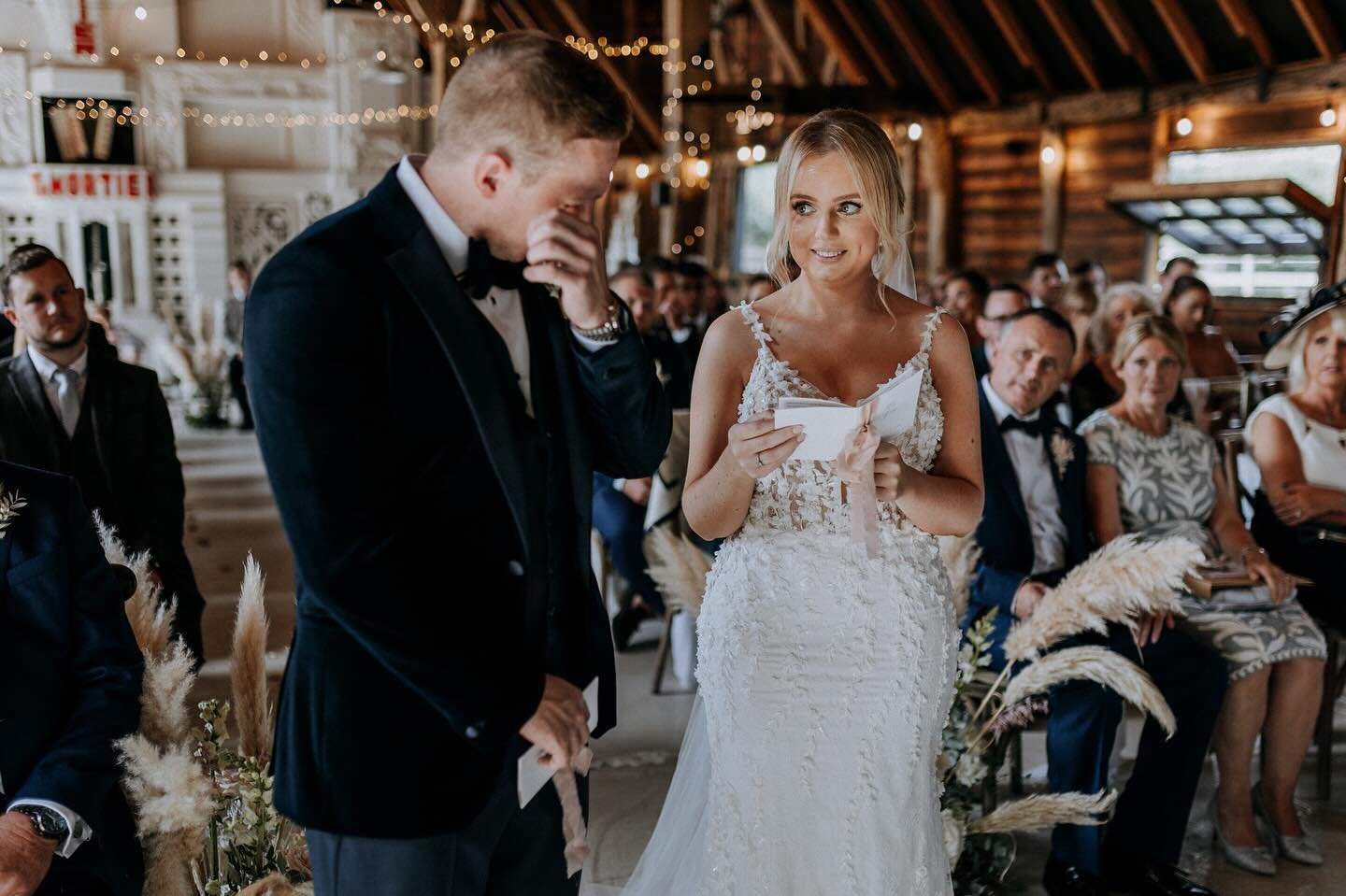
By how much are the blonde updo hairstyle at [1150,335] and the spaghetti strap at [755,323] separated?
5.75ft

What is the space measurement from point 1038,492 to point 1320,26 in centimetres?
769

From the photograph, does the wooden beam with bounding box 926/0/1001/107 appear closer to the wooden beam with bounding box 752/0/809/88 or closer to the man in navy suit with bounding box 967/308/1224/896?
the wooden beam with bounding box 752/0/809/88

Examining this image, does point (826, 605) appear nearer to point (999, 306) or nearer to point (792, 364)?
point (792, 364)

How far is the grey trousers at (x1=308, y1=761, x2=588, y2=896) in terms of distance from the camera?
1371 millimetres

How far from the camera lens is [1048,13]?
1102cm

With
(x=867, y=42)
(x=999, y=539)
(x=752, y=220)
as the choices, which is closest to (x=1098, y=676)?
(x=999, y=539)

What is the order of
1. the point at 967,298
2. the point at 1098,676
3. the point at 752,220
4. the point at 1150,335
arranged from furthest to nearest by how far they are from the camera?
the point at 752,220
the point at 967,298
the point at 1150,335
the point at 1098,676

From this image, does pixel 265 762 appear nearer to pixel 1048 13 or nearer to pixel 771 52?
pixel 1048 13

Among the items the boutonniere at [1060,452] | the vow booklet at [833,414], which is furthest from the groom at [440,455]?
the boutonniere at [1060,452]

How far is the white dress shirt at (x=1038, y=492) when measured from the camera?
342 cm

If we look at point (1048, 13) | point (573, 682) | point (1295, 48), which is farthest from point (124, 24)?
point (573, 682)

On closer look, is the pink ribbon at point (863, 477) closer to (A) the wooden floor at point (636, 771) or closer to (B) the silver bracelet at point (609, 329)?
(B) the silver bracelet at point (609, 329)

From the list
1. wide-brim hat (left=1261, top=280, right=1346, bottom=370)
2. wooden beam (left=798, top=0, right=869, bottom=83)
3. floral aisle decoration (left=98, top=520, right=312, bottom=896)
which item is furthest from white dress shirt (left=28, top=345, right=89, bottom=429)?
wooden beam (left=798, top=0, right=869, bottom=83)

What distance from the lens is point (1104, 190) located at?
39.3 feet
